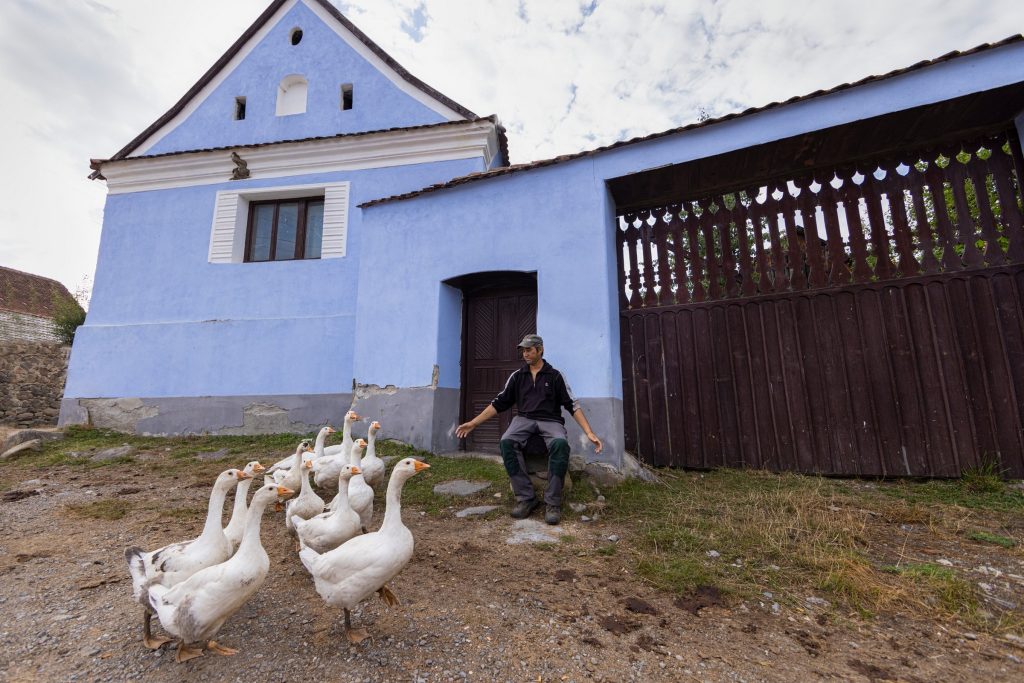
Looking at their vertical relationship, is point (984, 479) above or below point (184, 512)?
above

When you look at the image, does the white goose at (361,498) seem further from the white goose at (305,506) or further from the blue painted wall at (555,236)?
the blue painted wall at (555,236)

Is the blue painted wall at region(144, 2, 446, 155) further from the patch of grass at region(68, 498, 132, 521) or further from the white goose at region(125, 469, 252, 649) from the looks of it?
the white goose at region(125, 469, 252, 649)

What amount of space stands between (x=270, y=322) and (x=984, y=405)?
10.2 m

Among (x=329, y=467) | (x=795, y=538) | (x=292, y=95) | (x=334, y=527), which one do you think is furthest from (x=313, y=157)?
(x=795, y=538)

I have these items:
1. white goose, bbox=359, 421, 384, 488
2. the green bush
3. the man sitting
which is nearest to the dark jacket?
the man sitting

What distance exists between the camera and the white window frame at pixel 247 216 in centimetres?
888

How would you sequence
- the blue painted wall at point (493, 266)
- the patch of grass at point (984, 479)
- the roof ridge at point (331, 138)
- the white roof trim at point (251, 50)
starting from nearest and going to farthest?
the patch of grass at point (984, 479) < the blue painted wall at point (493, 266) < the roof ridge at point (331, 138) < the white roof trim at point (251, 50)

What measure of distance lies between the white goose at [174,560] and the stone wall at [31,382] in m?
15.2

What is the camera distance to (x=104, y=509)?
184 inches

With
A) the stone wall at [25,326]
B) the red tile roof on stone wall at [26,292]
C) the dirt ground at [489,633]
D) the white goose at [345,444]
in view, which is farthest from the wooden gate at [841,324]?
the red tile roof on stone wall at [26,292]

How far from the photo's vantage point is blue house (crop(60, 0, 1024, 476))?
491cm

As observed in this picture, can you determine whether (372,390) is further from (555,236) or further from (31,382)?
(31,382)

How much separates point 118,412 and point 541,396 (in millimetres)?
8877

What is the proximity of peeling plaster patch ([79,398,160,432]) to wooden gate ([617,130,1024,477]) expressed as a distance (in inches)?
352
